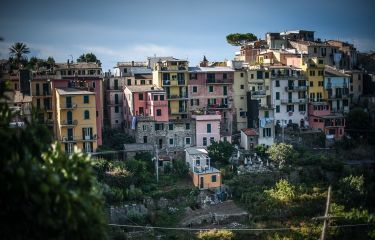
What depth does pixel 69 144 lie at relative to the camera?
36.6 metres

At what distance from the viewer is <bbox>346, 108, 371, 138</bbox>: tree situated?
47594 millimetres

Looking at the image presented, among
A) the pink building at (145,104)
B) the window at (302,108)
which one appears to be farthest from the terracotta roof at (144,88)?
the window at (302,108)

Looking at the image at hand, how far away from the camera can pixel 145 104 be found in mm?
42000

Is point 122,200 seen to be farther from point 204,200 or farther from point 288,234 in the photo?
point 288,234

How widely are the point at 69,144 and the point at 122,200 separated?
265 inches

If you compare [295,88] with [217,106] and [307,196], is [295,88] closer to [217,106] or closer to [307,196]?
[217,106]

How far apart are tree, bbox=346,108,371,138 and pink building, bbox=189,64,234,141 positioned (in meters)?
12.2

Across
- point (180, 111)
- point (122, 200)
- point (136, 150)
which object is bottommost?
point (122, 200)

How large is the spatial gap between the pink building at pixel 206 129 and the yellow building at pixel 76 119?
8924 millimetres

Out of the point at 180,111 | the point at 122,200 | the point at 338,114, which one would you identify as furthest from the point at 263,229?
the point at 338,114

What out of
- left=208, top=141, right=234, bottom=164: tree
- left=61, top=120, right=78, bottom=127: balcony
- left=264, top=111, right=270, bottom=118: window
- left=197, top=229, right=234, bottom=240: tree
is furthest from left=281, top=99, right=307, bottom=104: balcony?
left=61, top=120, right=78, bottom=127: balcony

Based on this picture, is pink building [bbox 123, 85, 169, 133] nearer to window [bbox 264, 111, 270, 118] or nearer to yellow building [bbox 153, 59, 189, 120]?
yellow building [bbox 153, 59, 189, 120]

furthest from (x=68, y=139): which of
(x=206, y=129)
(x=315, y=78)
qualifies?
(x=315, y=78)

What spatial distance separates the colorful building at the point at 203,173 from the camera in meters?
36.4
